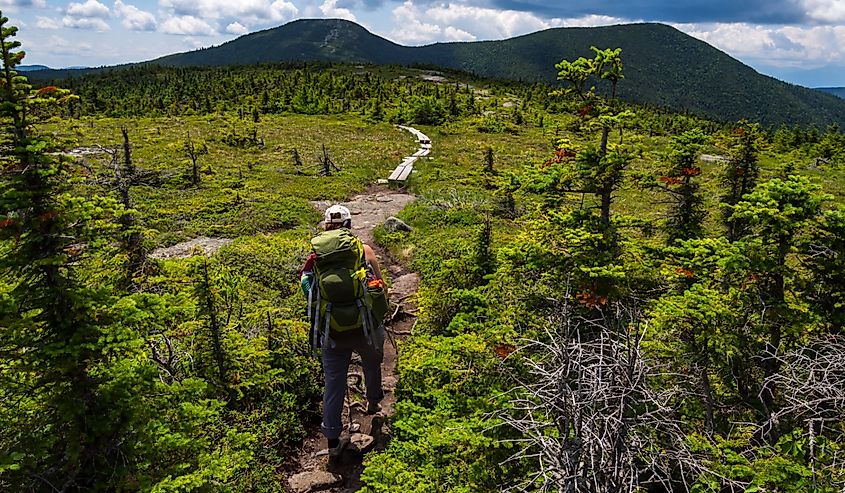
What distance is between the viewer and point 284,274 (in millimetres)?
12219

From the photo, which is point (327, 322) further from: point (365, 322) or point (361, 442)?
point (361, 442)

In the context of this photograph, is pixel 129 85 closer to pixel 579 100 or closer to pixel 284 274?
pixel 284 274

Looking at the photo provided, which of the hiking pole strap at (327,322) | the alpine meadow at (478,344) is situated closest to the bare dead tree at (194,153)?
the alpine meadow at (478,344)

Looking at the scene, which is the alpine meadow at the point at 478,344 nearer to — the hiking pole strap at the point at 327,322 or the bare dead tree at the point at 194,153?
the hiking pole strap at the point at 327,322

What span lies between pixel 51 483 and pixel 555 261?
5.42m

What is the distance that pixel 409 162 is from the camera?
1222 inches

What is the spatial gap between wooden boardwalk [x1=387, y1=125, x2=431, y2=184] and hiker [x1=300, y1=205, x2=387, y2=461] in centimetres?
2029

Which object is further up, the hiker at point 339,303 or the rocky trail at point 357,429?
the hiker at point 339,303

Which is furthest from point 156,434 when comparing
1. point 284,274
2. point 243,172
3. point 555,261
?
point 243,172

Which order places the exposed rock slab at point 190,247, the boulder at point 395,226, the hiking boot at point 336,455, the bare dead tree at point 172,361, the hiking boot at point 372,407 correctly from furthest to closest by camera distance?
the boulder at point 395,226, the exposed rock slab at point 190,247, the hiking boot at point 372,407, the hiking boot at point 336,455, the bare dead tree at point 172,361

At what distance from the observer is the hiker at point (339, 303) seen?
18.0 feet

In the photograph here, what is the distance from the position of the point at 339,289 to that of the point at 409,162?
26233 mm

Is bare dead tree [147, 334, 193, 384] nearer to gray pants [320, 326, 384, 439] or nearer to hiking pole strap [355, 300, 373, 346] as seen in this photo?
gray pants [320, 326, 384, 439]

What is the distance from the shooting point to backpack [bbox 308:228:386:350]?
5.47 metres
